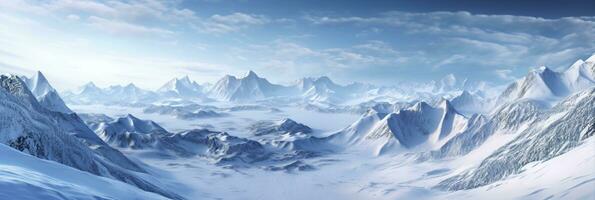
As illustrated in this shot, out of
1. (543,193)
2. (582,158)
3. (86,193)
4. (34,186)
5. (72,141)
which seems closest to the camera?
(34,186)

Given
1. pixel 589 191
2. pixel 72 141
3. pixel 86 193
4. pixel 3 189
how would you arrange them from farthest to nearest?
pixel 72 141
pixel 589 191
pixel 86 193
pixel 3 189

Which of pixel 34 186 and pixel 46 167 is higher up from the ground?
pixel 46 167

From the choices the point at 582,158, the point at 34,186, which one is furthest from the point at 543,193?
the point at 34,186

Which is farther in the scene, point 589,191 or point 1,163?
point 589,191

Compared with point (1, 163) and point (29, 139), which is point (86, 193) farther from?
point (29, 139)

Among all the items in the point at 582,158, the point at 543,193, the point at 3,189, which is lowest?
the point at 3,189

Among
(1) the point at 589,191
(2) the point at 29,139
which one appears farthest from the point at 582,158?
(2) the point at 29,139
